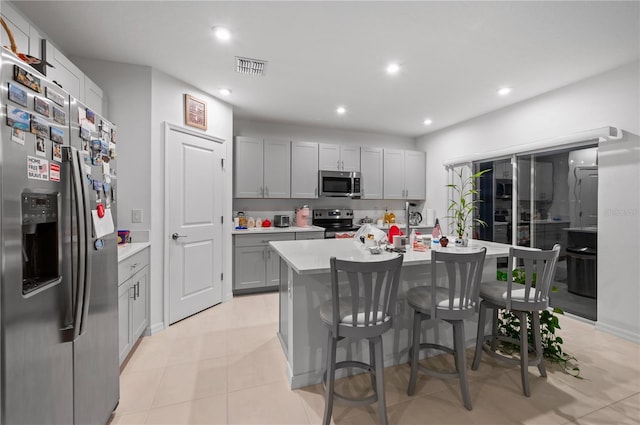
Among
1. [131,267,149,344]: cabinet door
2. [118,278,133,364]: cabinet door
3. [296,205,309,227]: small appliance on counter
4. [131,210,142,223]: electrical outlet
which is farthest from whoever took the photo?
[296,205,309,227]: small appliance on counter

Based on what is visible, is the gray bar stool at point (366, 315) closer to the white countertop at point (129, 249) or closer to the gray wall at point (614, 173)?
the white countertop at point (129, 249)

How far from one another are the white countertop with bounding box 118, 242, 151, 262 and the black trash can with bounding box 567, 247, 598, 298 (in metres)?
4.58

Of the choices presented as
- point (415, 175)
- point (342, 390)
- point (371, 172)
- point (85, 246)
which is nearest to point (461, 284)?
point (342, 390)

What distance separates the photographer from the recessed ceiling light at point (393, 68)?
2.81 meters

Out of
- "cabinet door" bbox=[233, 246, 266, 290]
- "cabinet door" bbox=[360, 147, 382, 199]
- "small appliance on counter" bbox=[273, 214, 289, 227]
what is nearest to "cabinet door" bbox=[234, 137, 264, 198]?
"small appliance on counter" bbox=[273, 214, 289, 227]

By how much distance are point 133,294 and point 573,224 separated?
4700 millimetres

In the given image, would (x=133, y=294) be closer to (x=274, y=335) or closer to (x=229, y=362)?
(x=229, y=362)

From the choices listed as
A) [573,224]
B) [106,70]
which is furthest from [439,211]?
[106,70]

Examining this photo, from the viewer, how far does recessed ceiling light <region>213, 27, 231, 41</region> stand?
224cm

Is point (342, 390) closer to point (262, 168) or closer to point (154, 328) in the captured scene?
point (154, 328)

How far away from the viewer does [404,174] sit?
5406mm

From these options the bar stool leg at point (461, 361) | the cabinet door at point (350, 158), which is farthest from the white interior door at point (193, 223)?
the bar stool leg at point (461, 361)

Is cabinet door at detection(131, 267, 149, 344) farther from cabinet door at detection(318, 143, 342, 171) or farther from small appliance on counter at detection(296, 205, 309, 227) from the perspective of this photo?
cabinet door at detection(318, 143, 342, 171)

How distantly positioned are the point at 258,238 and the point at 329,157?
183 cm
